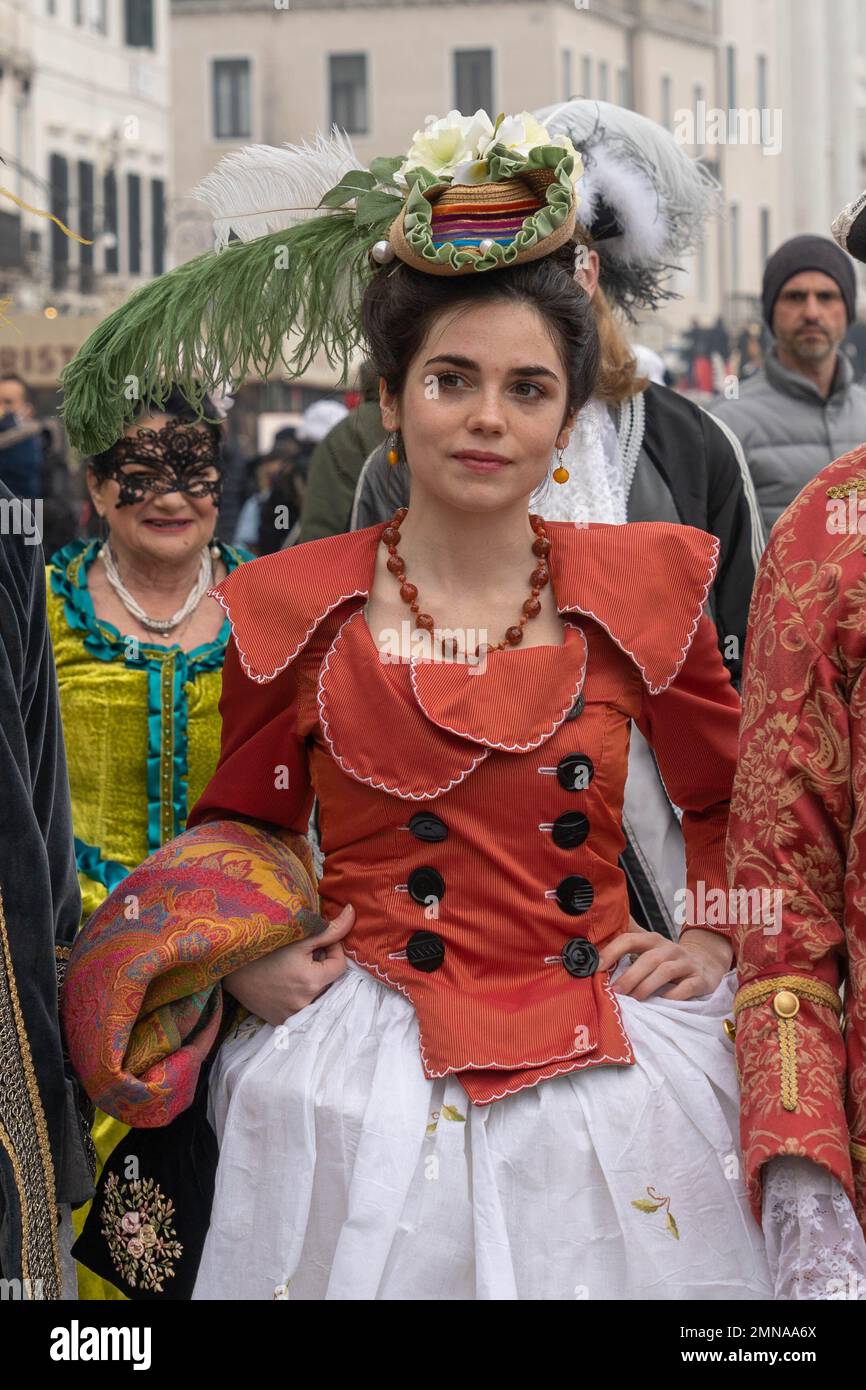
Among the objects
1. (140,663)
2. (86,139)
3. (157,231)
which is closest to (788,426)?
(140,663)

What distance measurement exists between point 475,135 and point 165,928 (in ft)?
4.08

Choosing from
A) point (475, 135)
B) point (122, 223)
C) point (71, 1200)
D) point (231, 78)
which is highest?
point (231, 78)

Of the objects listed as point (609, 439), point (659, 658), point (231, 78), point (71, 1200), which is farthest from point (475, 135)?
point (231, 78)

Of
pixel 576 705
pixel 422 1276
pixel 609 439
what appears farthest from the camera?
pixel 609 439

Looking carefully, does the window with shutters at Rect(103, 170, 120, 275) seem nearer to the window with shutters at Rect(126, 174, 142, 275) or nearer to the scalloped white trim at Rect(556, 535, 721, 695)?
the window with shutters at Rect(126, 174, 142, 275)

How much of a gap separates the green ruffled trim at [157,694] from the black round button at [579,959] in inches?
69.9

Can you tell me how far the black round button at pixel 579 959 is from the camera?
2889mm

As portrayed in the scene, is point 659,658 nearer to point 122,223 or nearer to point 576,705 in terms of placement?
point 576,705

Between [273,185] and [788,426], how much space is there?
323 centimetres

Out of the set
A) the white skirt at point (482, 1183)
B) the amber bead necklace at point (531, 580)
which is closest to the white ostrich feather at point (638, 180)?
the amber bead necklace at point (531, 580)

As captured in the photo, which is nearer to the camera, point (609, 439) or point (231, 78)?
point (609, 439)

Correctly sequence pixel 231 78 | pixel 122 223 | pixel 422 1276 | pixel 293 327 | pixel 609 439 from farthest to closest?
1. pixel 231 78
2. pixel 122 223
3. pixel 609 439
4. pixel 293 327
5. pixel 422 1276

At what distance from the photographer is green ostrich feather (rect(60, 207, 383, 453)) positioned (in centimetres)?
313
